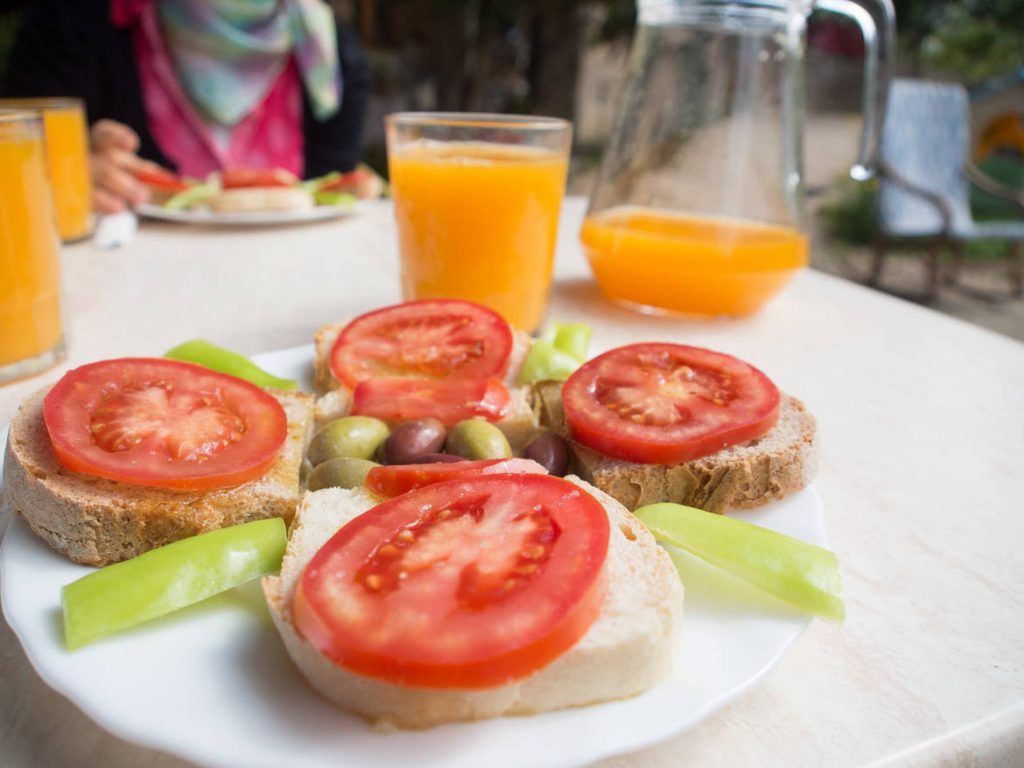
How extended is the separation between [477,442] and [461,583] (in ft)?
1.19

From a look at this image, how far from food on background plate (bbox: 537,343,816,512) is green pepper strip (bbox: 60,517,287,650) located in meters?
0.39

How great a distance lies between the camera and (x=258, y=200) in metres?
2.38

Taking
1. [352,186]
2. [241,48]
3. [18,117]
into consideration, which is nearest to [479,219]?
[18,117]

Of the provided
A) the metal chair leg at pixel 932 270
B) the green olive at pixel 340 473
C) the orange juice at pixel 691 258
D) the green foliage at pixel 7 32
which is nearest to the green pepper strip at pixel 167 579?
the green olive at pixel 340 473

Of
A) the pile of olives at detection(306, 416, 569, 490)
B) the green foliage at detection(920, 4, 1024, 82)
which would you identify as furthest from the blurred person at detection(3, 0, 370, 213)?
the green foliage at detection(920, 4, 1024, 82)

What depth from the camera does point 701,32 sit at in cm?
159

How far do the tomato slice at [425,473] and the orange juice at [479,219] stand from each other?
0.78 meters

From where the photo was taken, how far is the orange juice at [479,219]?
4.86 ft

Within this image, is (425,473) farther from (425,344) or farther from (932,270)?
(932,270)

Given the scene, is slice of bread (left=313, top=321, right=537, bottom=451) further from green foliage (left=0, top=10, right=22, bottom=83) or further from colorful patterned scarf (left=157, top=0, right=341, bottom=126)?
green foliage (left=0, top=10, right=22, bottom=83)

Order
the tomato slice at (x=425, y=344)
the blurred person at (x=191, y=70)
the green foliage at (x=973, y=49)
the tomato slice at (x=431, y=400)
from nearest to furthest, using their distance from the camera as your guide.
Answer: the tomato slice at (x=431, y=400), the tomato slice at (x=425, y=344), the blurred person at (x=191, y=70), the green foliage at (x=973, y=49)

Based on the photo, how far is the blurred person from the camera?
3.24 metres

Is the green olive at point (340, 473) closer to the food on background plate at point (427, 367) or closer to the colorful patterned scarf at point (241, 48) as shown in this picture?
the food on background plate at point (427, 367)

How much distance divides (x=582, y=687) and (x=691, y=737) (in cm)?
13
